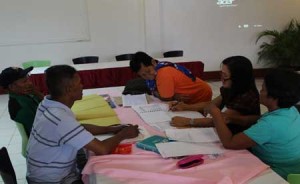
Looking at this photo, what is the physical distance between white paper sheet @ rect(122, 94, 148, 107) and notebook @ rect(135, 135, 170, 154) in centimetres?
77

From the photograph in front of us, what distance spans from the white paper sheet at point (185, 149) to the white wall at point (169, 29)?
15.0 feet

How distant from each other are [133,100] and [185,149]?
1.09 metres

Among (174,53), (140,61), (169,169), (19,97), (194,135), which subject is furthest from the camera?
(174,53)

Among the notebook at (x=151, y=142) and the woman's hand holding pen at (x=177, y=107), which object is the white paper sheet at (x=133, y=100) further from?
the notebook at (x=151, y=142)

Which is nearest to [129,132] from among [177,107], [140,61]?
[177,107]

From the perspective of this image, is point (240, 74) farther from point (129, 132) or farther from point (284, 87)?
point (129, 132)

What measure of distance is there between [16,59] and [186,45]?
11.5 feet

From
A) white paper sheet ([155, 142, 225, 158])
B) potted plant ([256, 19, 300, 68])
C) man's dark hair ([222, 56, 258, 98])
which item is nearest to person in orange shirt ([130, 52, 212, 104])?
man's dark hair ([222, 56, 258, 98])

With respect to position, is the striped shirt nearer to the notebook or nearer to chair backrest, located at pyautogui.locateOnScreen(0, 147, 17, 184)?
chair backrest, located at pyautogui.locateOnScreen(0, 147, 17, 184)

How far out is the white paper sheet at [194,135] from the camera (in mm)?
1773

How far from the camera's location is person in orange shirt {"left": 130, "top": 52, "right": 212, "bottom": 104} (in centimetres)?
267

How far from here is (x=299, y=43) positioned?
6.42m

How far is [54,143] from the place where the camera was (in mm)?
1641

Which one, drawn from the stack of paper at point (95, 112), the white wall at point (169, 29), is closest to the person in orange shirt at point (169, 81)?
the stack of paper at point (95, 112)
